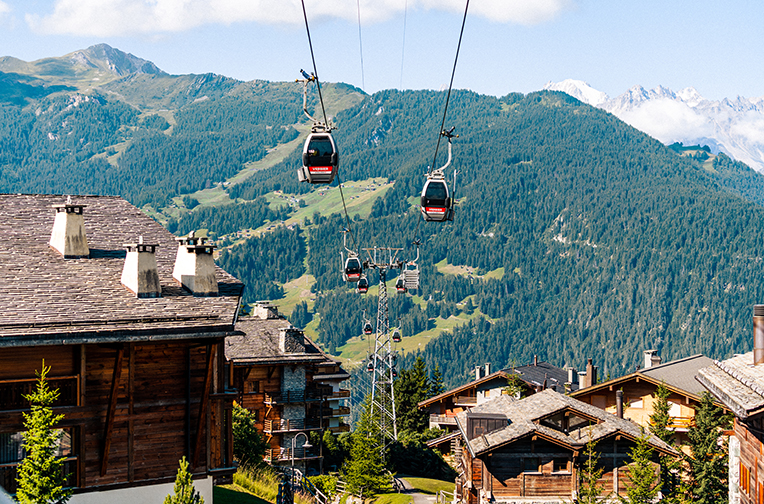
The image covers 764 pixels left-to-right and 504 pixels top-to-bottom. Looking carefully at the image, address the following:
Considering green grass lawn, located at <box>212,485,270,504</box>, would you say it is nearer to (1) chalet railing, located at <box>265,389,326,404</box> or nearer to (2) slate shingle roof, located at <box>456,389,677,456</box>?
(2) slate shingle roof, located at <box>456,389,677,456</box>

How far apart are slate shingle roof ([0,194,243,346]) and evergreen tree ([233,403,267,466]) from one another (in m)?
15.4

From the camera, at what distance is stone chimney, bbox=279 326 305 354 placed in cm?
5081

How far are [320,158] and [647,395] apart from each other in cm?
4189

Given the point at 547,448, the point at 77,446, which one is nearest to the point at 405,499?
the point at 547,448

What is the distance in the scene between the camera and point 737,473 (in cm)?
2298

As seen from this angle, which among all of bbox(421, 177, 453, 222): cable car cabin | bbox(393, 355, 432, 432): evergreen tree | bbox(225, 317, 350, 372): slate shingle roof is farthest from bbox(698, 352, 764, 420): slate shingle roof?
bbox(393, 355, 432, 432): evergreen tree

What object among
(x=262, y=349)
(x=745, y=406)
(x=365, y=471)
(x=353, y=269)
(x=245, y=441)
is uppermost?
(x=353, y=269)

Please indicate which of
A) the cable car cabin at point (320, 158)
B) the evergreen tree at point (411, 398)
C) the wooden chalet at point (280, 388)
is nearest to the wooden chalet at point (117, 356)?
the cable car cabin at point (320, 158)

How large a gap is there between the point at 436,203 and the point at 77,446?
473 inches

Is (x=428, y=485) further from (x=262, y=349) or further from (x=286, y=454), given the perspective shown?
(x=262, y=349)

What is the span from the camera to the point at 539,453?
138 feet

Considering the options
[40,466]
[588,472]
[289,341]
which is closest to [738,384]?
[40,466]

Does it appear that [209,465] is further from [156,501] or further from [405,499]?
[405,499]

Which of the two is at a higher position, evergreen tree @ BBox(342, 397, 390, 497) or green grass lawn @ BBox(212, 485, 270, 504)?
green grass lawn @ BBox(212, 485, 270, 504)
